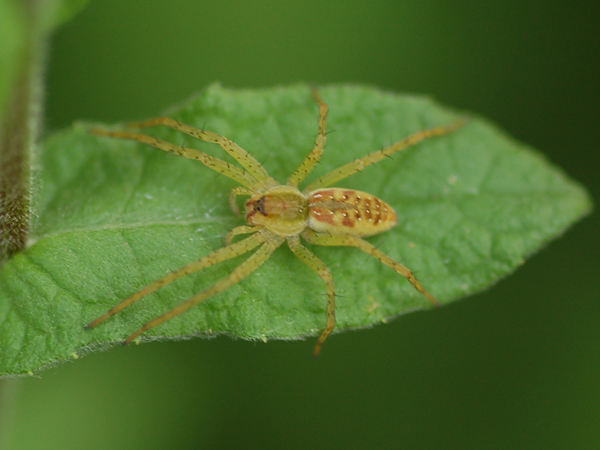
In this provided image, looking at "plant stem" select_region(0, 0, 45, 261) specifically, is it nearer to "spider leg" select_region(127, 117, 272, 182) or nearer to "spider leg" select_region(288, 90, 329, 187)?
"spider leg" select_region(127, 117, 272, 182)

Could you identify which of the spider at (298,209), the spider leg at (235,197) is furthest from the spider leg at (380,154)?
the spider leg at (235,197)

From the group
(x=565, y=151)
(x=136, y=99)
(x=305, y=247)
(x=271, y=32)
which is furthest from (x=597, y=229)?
(x=136, y=99)

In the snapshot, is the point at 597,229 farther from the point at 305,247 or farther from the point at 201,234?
the point at 201,234

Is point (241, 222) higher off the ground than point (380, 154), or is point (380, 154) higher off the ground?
point (380, 154)

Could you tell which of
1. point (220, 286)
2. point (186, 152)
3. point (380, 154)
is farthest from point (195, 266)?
point (380, 154)

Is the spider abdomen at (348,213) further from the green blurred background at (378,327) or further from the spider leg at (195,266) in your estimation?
the green blurred background at (378,327)

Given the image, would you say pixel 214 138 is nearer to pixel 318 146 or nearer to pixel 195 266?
pixel 318 146
